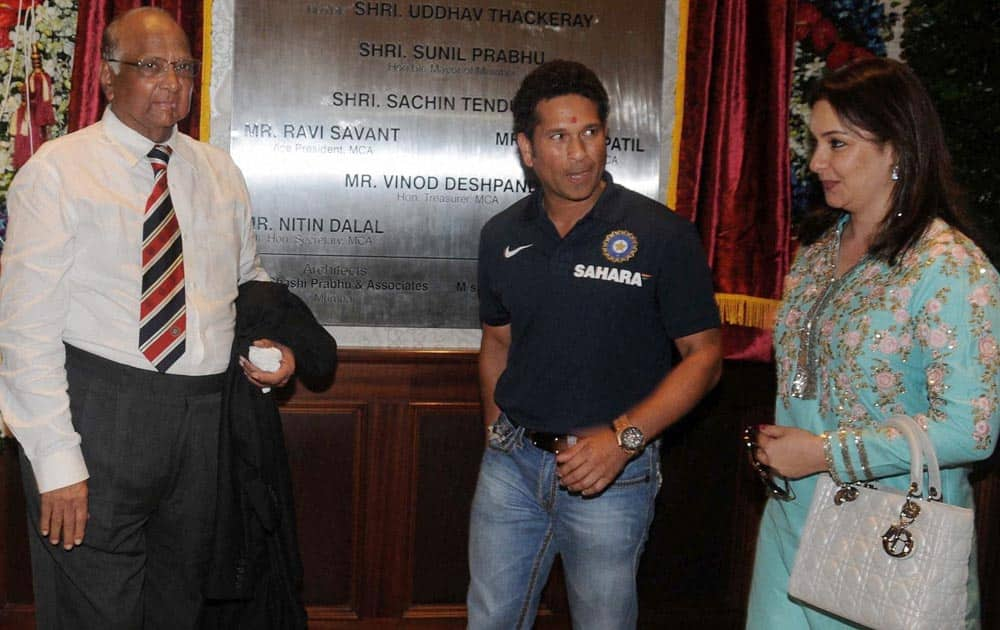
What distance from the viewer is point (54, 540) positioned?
6.75 ft

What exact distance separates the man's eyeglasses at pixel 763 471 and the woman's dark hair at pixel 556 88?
768 millimetres

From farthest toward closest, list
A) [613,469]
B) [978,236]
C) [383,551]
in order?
[383,551], [613,469], [978,236]

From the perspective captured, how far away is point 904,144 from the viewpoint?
1670 millimetres

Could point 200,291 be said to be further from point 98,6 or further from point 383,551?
point 383,551

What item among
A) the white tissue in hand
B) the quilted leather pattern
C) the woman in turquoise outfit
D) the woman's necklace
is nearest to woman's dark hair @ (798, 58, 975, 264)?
the woman in turquoise outfit

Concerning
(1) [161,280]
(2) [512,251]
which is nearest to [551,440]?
(2) [512,251]

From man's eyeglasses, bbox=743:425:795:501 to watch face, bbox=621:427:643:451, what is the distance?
0.25 meters

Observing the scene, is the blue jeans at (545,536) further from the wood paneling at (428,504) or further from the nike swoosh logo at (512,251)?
the wood paneling at (428,504)

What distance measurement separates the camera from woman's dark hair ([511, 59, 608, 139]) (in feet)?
7.01

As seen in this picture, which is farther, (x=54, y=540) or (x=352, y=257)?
(x=352, y=257)

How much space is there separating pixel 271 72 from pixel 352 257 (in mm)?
594

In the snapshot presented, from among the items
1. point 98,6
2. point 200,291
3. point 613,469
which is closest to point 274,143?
point 98,6

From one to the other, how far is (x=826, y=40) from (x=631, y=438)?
1758 mm

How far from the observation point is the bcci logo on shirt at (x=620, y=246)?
2098 millimetres
